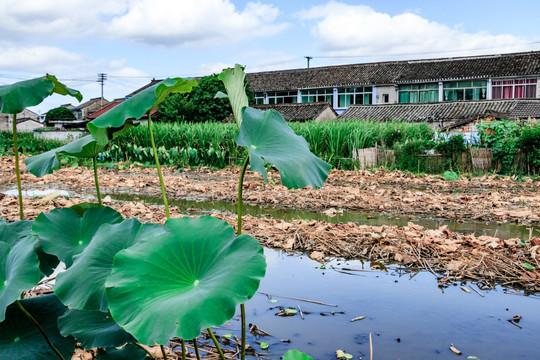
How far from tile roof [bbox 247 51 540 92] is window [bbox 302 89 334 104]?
2.65 ft

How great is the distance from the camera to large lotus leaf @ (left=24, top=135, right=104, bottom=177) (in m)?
2.00

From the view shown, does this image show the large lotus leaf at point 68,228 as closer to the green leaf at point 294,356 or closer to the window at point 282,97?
the green leaf at point 294,356

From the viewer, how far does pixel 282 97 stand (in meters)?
43.2

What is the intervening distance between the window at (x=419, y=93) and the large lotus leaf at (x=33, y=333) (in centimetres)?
3773

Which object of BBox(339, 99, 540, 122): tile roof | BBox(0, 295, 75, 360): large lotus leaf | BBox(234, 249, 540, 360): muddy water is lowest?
BBox(234, 249, 540, 360): muddy water

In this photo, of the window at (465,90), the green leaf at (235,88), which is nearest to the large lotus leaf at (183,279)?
the green leaf at (235,88)

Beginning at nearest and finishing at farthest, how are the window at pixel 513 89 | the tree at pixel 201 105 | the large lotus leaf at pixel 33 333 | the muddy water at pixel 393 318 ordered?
the large lotus leaf at pixel 33 333 → the muddy water at pixel 393 318 → the tree at pixel 201 105 → the window at pixel 513 89

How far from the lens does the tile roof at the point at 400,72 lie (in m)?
35.9

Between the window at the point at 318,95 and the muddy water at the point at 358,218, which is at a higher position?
the window at the point at 318,95

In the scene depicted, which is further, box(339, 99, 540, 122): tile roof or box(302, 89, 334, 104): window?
box(302, 89, 334, 104): window

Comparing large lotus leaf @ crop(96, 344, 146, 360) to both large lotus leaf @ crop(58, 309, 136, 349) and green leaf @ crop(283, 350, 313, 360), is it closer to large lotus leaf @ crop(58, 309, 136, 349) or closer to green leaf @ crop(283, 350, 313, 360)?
large lotus leaf @ crop(58, 309, 136, 349)

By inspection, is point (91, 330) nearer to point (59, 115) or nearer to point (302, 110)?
point (302, 110)

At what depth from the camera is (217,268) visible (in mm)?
1470

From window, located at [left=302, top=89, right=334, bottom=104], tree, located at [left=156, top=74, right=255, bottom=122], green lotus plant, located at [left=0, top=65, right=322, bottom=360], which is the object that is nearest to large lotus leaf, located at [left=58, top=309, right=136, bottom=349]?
green lotus plant, located at [left=0, top=65, right=322, bottom=360]
